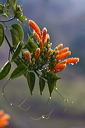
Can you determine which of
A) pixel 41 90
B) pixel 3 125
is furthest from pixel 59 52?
pixel 3 125

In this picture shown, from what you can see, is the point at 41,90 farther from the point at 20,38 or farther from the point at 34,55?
the point at 20,38

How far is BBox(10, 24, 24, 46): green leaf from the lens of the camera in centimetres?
95

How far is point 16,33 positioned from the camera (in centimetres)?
96

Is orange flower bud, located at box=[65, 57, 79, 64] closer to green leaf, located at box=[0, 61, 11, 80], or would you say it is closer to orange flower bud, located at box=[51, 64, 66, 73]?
orange flower bud, located at box=[51, 64, 66, 73]

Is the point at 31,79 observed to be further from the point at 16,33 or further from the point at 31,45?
the point at 16,33

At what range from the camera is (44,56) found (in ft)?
2.79

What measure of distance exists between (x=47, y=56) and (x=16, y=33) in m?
0.20

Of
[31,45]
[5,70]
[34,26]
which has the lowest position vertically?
[5,70]

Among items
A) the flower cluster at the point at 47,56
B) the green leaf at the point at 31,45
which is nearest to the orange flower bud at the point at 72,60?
the flower cluster at the point at 47,56

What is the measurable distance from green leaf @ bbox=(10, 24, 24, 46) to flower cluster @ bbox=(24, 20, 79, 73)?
72 millimetres

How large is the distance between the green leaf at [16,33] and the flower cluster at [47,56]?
0.07m

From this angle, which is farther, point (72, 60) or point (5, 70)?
point (72, 60)

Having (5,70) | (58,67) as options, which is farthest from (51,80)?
(5,70)

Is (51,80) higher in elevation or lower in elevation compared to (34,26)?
lower
